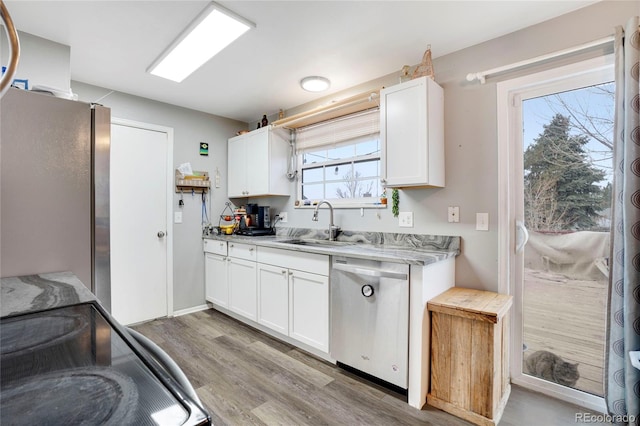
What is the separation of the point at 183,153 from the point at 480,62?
311 cm

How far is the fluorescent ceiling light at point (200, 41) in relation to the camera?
1.92m

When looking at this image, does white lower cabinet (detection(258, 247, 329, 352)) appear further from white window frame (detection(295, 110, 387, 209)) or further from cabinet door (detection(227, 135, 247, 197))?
cabinet door (detection(227, 135, 247, 197))

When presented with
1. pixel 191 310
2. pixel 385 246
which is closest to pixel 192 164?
pixel 191 310

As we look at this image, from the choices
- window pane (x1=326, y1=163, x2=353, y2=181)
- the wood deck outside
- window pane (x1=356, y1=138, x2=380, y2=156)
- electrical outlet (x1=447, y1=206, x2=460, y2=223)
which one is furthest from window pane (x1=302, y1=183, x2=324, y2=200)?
the wood deck outside

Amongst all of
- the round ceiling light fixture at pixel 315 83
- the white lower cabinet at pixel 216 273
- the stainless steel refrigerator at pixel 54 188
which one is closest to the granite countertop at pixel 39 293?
the stainless steel refrigerator at pixel 54 188

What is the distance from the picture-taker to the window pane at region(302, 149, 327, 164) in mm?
3332

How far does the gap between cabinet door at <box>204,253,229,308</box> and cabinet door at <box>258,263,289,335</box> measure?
653mm

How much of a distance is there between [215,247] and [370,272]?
2.16 metres

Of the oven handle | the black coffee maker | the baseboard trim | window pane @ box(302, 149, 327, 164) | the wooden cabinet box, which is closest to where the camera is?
the oven handle

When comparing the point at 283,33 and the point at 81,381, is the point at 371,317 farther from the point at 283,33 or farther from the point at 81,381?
the point at 283,33

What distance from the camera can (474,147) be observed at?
2.24 m

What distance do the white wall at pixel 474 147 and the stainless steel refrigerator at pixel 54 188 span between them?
2.14 metres

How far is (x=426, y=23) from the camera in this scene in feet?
6.56

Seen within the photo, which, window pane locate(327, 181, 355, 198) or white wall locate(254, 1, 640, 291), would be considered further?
window pane locate(327, 181, 355, 198)
